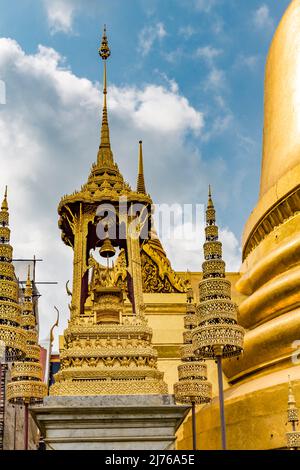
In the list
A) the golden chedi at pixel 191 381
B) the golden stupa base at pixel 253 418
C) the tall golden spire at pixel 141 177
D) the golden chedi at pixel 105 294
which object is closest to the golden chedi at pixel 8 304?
the golden chedi at pixel 105 294

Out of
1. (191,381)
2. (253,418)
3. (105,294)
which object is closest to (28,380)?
(105,294)

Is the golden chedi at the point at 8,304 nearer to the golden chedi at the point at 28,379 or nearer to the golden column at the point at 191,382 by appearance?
the golden chedi at the point at 28,379

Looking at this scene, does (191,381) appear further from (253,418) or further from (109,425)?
(109,425)

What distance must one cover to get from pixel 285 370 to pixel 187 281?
393 centimetres

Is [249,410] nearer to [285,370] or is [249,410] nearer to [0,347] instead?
[285,370]

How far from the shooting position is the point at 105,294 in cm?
645

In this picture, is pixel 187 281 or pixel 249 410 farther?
pixel 187 281

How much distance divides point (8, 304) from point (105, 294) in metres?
1.01

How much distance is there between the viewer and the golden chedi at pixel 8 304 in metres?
5.84

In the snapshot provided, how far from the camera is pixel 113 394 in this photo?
572cm

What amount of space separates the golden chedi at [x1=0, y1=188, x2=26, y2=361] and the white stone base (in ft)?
2.50

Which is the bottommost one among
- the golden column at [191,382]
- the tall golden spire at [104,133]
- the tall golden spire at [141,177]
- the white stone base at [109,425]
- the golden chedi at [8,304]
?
the white stone base at [109,425]

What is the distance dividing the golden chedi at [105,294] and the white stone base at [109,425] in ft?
1.32
